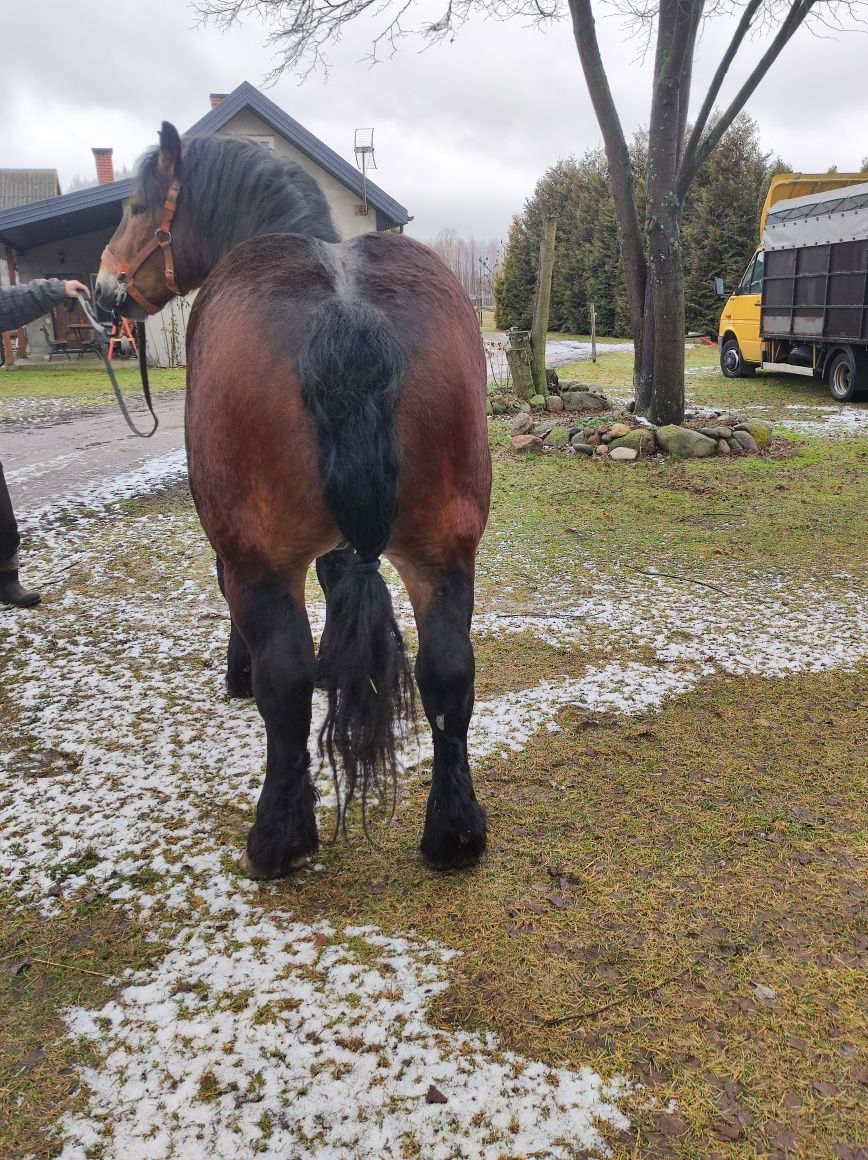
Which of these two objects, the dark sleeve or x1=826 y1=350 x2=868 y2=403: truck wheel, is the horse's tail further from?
x1=826 y1=350 x2=868 y2=403: truck wheel

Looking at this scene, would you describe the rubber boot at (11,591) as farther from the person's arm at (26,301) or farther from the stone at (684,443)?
the stone at (684,443)

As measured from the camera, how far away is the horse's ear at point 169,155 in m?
2.62

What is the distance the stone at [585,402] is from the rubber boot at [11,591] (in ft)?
26.6

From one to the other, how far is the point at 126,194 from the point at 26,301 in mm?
15588

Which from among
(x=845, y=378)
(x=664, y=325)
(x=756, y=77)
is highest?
(x=756, y=77)

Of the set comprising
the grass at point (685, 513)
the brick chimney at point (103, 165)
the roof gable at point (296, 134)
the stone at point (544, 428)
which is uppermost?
the brick chimney at point (103, 165)

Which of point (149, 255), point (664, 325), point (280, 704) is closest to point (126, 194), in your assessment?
point (664, 325)

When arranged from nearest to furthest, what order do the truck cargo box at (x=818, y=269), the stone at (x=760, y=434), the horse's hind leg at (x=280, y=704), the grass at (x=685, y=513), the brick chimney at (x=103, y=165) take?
the horse's hind leg at (x=280, y=704), the grass at (x=685, y=513), the stone at (x=760, y=434), the truck cargo box at (x=818, y=269), the brick chimney at (x=103, y=165)

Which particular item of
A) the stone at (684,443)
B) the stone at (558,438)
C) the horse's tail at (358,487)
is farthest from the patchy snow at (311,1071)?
the stone at (558,438)

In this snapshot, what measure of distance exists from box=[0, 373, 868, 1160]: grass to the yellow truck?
9648 mm

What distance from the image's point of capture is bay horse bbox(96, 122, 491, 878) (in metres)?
1.82

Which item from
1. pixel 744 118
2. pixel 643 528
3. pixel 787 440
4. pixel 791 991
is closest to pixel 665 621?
pixel 643 528

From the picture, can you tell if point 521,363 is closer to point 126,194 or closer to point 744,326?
point 744,326

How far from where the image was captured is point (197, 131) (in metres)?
18.1
